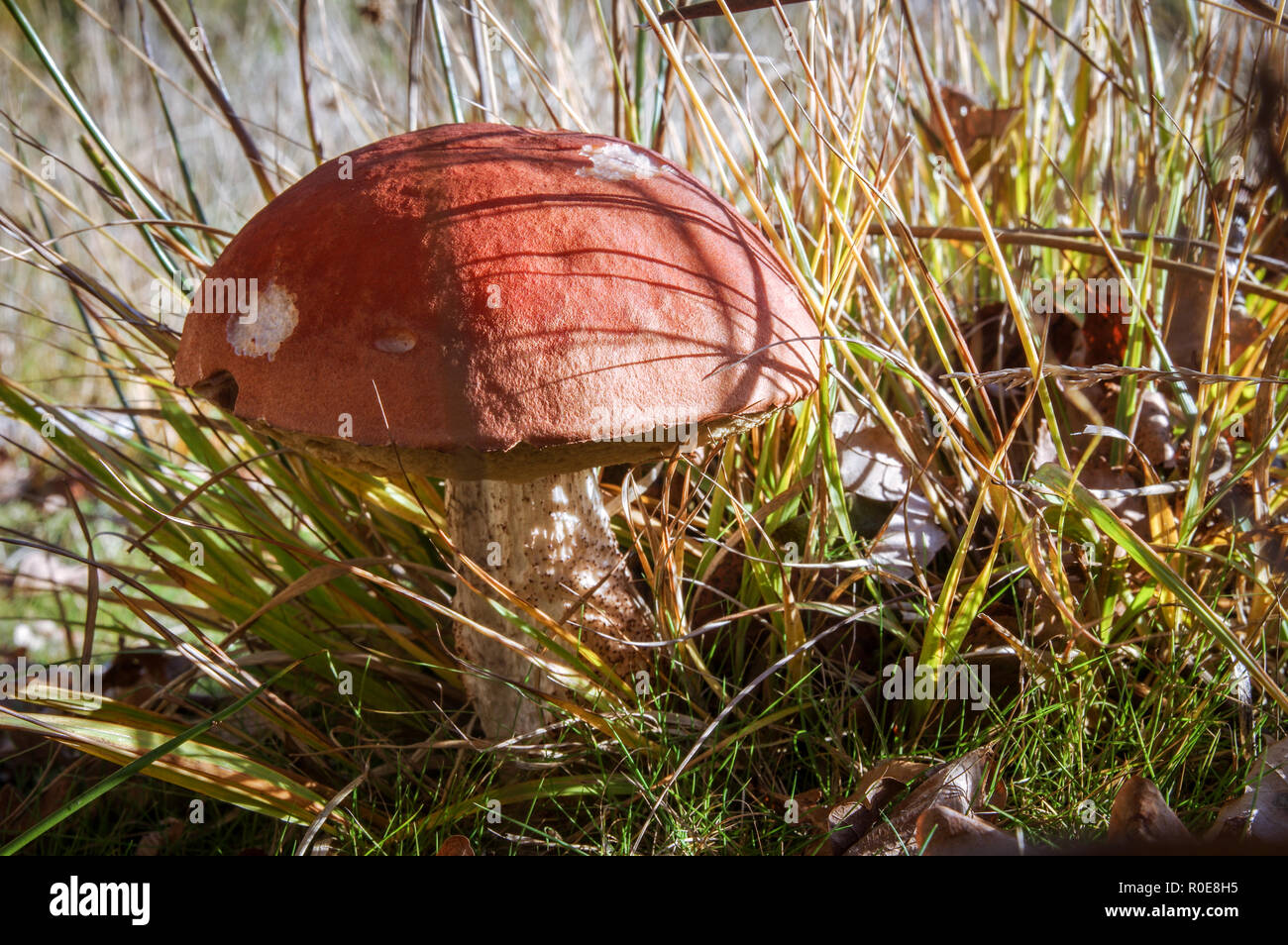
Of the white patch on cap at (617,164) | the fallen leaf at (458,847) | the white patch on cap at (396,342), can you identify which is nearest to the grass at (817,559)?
the fallen leaf at (458,847)

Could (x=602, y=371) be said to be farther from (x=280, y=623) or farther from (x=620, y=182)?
(x=280, y=623)

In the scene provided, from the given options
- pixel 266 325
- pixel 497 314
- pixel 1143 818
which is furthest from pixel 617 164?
pixel 1143 818

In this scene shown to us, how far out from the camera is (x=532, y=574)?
128 centimetres

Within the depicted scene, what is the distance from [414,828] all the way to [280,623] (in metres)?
0.45

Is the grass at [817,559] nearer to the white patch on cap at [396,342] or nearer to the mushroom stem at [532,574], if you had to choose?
the mushroom stem at [532,574]

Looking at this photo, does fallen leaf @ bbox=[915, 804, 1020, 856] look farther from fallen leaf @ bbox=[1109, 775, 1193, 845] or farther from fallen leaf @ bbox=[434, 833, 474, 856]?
fallen leaf @ bbox=[434, 833, 474, 856]

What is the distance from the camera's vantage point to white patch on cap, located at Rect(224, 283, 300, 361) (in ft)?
3.13

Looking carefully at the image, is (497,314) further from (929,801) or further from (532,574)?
(929,801)

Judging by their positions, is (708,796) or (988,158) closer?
(708,796)

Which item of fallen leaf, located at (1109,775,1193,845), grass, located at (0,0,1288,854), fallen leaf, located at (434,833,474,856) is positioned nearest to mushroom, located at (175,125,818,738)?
grass, located at (0,0,1288,854)

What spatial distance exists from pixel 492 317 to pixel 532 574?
0.48 metres

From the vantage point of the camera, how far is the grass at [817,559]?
1.13m

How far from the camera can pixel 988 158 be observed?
1.99 m
